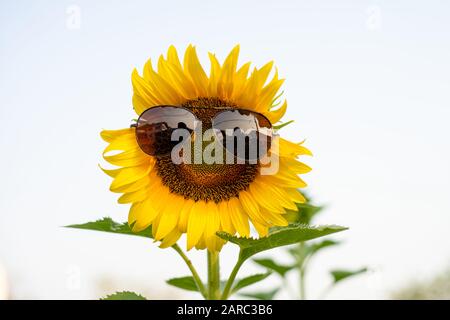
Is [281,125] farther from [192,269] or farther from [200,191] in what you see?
[192,269]

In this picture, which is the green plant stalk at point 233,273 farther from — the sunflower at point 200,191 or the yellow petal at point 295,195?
the yellow petal at point 295,195

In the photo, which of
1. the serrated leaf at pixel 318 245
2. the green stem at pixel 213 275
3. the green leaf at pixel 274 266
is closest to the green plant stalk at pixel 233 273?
the green stem at pixel 213 275

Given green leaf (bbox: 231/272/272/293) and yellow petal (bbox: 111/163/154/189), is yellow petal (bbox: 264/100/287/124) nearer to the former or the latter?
yellow petal (bbox: 111/163/154/189)

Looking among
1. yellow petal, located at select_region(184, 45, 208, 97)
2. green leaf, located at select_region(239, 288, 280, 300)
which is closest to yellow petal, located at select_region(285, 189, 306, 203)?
yellow petal, located at select_region(184, 45, 208, 97)
